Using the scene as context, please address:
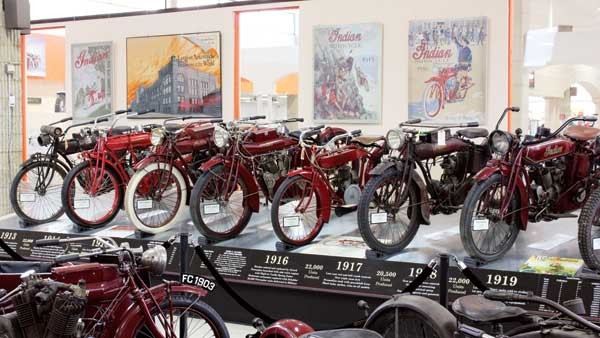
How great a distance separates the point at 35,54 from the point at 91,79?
6.60ft

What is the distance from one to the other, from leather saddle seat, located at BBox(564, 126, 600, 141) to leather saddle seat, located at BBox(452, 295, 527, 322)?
241cm

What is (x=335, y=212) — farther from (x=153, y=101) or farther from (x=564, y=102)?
(x=153, y=101)

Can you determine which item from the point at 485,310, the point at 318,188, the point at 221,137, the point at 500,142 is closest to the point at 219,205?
the point at 221,137

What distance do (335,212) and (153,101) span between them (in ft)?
12.0

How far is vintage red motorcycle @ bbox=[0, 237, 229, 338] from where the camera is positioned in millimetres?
3619

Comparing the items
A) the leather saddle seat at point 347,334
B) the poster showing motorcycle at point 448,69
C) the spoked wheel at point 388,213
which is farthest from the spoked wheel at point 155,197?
the leather saddle seat at point 347,334

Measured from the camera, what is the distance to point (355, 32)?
8.33 m

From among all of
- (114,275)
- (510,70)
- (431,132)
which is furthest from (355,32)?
(114,275)

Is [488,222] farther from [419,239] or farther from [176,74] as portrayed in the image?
[176,74]

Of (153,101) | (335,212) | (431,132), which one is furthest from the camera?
Answer: (153,101)

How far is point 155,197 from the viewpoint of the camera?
6156 millimetres

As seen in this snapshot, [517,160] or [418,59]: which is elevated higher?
[418,59]

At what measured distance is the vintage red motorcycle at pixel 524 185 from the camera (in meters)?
5.02

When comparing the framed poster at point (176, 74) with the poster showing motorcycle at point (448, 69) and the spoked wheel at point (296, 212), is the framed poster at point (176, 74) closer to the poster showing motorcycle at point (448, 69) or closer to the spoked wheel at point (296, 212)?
the poster showing motorcycle at point (448, 69)
